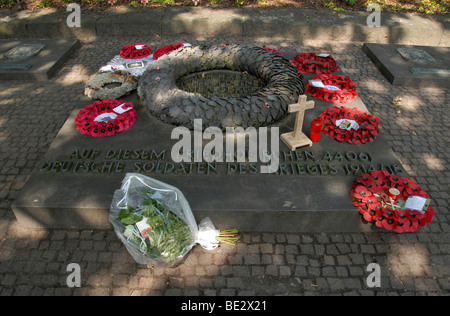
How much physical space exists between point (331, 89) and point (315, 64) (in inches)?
38.3

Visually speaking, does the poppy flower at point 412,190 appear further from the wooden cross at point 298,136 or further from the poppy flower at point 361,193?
the wooden cross at point 298,136

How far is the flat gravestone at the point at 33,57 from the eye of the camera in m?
6.88

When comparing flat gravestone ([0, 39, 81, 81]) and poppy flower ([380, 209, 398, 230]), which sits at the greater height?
flat gravestone ([0, 39, 81, 81])

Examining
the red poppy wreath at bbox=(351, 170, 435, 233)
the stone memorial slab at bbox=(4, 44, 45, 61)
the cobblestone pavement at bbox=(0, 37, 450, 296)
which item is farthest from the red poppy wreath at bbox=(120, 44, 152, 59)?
the red poppy wreath at bbox=(351, 170, 435, 233)

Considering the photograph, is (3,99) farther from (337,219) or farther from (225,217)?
(337,219)

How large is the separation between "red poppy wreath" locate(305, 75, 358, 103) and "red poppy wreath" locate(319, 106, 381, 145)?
0.33 metres

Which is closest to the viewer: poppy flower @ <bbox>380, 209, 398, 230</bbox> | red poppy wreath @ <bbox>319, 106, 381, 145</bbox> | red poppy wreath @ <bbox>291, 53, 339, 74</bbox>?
poppy flower @ <bbox>380, 209, 398, 230</bbox>

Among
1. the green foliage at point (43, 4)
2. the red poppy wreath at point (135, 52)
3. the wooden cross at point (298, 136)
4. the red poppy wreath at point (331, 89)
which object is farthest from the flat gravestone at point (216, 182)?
the green foliage at point (43, 4)

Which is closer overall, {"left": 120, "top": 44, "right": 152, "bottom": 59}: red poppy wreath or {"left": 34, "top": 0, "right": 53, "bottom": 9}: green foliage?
{"left": 120, "top": 44, "right": 152, "bottom": 59}: red poppy wreath

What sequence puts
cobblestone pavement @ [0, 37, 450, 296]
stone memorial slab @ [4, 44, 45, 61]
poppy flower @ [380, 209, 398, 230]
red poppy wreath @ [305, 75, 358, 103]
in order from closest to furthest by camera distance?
1. cobblestone pavement @ [0, 37, 450, 296]
2. poppy flower @ [380, 209, 398, 230]
3. red poppy wreath @ [305, 75, 358, 103]
4. stone memorial slab @ [4, 44, 45, 61]

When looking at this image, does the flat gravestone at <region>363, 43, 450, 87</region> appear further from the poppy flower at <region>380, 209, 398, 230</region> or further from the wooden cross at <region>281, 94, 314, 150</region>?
the poppy flower at <region>380, 209, 398, 230</region>

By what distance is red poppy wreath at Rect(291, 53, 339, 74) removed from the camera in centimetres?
635

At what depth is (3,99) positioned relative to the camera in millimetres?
6359

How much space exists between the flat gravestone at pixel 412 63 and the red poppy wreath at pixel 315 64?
1.57 metres
